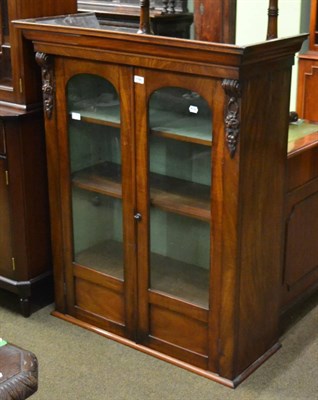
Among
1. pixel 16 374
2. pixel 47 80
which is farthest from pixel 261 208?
pixel 16 374

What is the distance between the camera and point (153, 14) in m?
3.56

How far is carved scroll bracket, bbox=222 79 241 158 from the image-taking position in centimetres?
188

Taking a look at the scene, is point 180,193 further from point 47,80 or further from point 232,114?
point 47,80

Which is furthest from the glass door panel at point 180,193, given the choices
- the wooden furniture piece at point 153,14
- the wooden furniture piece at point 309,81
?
the wooden furniture piece at point 309,81

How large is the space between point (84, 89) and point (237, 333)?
92 cm

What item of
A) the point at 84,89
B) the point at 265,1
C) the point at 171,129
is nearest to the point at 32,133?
A: the point at 84,89

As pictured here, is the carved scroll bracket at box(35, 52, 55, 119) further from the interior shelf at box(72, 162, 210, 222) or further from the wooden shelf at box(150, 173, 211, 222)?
the wooden shelf at box(150, 173, 211, 222)

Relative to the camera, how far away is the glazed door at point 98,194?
2.25 m

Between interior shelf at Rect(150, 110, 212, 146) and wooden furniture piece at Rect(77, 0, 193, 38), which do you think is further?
wooden furniture piece at Rect(77, 0, 193, 38)

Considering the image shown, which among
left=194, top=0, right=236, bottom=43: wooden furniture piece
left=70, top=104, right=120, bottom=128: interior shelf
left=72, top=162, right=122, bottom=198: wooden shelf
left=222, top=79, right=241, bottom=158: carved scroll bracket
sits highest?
left=194, top=0, right=236, bottom=43: wooden furniture piece

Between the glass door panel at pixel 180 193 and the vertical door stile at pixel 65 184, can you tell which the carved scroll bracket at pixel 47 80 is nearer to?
the vertical door stile at pixel 65 184

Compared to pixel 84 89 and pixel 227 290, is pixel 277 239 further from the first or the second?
pixel 84 89

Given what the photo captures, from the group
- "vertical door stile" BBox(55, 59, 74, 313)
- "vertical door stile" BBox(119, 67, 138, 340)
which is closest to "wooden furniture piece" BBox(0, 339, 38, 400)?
"vertical door stile" BBox(119, 67, 138, 340)

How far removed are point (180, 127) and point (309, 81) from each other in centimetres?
190
